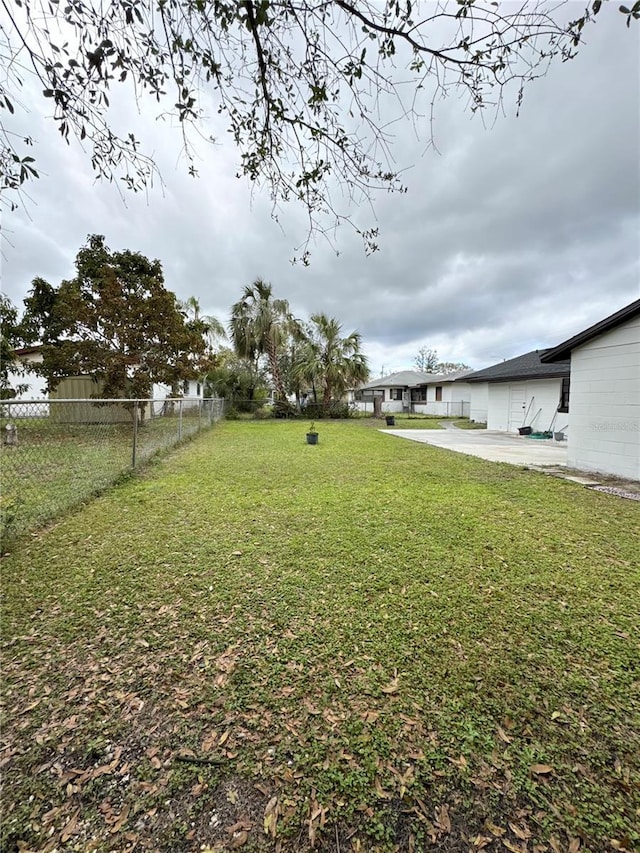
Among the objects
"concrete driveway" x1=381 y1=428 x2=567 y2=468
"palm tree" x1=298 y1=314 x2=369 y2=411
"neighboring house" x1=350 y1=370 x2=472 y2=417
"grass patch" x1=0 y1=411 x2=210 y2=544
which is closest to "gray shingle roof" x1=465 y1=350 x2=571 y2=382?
"concrete driveway" x1=381 y1=428 x2=567 y2=468

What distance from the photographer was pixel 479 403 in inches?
734

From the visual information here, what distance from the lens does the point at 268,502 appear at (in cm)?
441

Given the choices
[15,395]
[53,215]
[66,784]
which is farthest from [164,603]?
[15,395]

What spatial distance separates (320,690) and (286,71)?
388 cm

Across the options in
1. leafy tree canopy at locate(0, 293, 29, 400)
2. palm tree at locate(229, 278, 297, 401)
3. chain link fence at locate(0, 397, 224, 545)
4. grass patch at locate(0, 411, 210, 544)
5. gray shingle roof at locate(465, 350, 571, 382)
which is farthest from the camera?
palm tree at locate(229, 278, 297, 401)

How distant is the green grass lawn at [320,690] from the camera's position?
1117mm

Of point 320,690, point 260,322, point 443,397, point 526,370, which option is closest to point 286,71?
point 320,690

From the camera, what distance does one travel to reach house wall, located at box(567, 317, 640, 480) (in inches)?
219

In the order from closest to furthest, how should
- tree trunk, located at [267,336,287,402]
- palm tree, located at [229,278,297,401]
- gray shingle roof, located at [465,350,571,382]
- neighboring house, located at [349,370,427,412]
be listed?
gray shingle roof, located at [465,350,571,382], palm tree, located at [229,278,297,401], tree trunk, located at [267,336,287,402], neighboring house, located at [349,370,427,412]

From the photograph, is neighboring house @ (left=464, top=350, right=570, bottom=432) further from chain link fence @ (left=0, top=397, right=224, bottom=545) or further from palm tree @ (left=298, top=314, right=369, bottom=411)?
chain link fence @ (left=0, top=397, right=224, bottom=545)

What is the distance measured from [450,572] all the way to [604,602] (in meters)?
0.99

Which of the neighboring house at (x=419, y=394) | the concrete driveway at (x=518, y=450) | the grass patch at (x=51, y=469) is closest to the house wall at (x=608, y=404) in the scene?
the concrete driveway at (x=518, y=450)

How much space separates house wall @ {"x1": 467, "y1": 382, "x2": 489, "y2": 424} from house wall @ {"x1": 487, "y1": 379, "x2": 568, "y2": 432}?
3.55 metres

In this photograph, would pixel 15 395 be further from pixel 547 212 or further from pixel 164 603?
pixel 547 212
